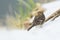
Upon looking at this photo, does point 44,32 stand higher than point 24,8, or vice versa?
point 24,8

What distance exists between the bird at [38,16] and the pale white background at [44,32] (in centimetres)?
2

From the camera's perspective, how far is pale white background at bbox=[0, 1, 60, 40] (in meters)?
0.98

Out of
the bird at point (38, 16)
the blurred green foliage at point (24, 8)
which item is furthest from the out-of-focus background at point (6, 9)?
the bird at point (38, 16)

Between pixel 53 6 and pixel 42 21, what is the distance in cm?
12

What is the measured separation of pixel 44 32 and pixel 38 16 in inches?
4.5

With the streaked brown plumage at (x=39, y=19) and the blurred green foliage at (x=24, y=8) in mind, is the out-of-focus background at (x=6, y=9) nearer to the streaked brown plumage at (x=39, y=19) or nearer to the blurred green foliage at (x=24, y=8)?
the blurred green foliage at (x=24, y=8)

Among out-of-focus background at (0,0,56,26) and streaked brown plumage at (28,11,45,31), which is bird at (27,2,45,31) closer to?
streaked brown plumage at (28,11,45,31)

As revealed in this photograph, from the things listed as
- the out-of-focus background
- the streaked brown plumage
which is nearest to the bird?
the streaked brown plumage

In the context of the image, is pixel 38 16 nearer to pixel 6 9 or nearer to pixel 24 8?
pixel 24 8

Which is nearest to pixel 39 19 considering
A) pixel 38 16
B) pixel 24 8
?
pixel 38 16

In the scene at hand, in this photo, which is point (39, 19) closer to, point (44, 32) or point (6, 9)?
point (44, 32)

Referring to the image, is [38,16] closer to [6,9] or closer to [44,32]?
[44,32]

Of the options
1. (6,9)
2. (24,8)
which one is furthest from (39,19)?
(6,9)

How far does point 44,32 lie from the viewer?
998mm
